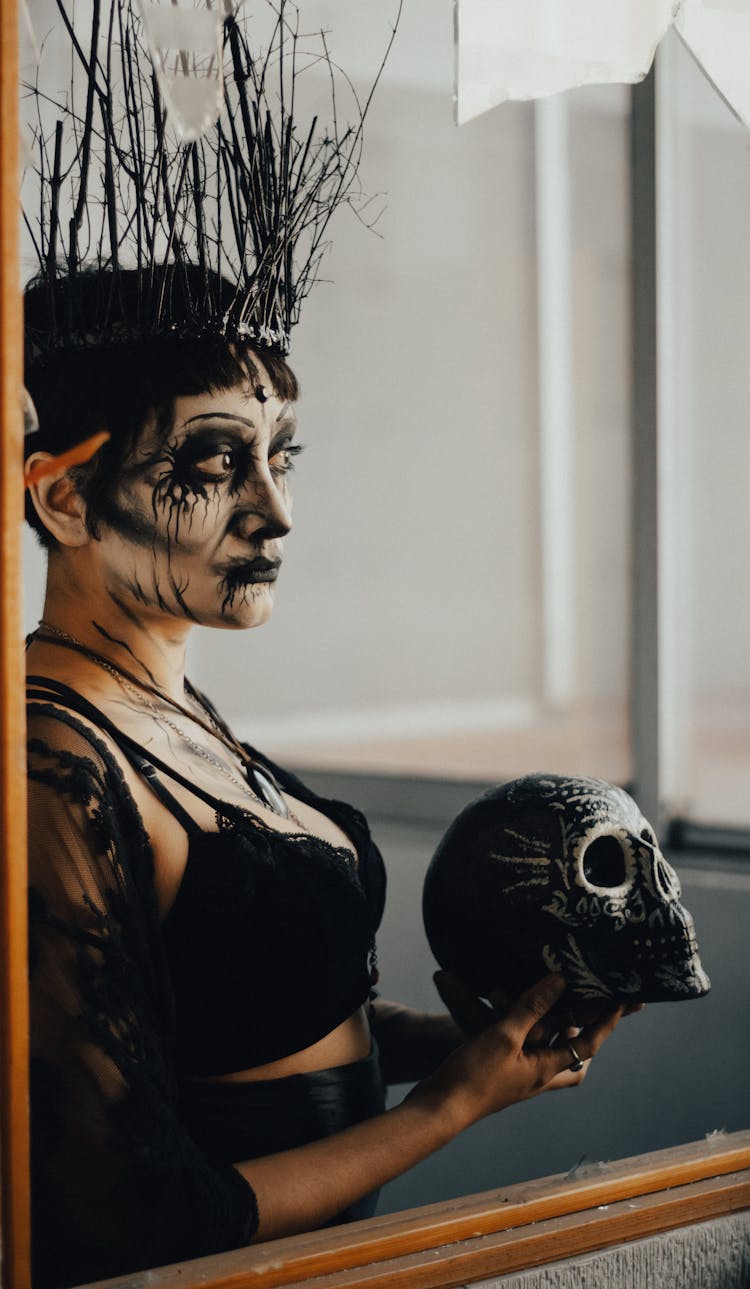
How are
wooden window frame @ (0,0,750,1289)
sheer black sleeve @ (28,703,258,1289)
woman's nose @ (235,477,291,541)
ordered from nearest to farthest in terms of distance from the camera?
wooden window frame @ (0,0,750,1289), sheer black sleeve @ (28,703,258,1289), woman's nose @ (235,477,291,541)

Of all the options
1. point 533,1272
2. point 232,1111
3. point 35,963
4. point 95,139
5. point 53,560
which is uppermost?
point 95,139

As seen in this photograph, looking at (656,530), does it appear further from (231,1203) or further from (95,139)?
(231,1203)

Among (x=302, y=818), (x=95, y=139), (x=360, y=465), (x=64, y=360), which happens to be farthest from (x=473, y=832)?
(x=360, y=465)

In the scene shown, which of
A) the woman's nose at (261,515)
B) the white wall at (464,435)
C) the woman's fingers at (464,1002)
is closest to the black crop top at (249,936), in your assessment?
the woman's fingers at (464,1002)

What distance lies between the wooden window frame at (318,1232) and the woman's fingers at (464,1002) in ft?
0.55

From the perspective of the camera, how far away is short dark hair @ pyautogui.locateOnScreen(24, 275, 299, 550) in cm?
106

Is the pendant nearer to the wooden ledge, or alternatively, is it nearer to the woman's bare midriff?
the woman's bare midriff

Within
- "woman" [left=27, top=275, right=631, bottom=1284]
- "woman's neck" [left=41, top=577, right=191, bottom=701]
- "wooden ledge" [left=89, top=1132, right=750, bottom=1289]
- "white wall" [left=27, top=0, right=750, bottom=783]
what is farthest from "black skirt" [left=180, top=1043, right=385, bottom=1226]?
"white wall" [left=27, top=0, right=750, bottom=783]

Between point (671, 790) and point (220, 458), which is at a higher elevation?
point (220, 458)

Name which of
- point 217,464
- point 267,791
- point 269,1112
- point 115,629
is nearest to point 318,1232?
point 269,1112

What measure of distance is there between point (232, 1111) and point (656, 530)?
1309 mm

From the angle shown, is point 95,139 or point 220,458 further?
point 95,139

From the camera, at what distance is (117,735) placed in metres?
1.00

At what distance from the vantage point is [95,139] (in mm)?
1198
